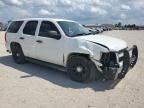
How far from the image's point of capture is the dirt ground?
18.8ft

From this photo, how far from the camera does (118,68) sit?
6.66 m

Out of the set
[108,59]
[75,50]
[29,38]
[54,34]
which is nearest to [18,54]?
[29,38]

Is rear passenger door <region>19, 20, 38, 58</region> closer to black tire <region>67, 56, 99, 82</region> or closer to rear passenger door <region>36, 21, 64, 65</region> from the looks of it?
rear passenger door <region>36, 21, 64, 65</region>

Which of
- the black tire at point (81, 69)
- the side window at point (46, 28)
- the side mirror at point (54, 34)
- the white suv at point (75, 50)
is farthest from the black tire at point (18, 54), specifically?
the black tire at point (81, 69)

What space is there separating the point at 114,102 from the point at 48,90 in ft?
6.18

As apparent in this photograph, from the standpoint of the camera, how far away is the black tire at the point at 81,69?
706 centimetres

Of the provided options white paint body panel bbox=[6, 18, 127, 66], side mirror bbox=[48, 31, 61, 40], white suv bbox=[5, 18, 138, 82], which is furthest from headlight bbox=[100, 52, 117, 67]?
side mirror bbox=[48, 31, 61, 40]

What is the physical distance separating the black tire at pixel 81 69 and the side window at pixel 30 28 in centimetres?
229

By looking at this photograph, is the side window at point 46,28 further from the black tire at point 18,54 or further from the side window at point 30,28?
the black tire at point 18,54

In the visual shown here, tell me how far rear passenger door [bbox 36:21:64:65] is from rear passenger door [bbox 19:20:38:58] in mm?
334

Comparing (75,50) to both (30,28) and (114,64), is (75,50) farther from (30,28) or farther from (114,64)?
(30,28)

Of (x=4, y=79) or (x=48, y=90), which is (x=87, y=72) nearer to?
(x=48, y=90)

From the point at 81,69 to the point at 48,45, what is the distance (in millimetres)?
1572

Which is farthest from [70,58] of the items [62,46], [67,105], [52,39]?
[67,105]
